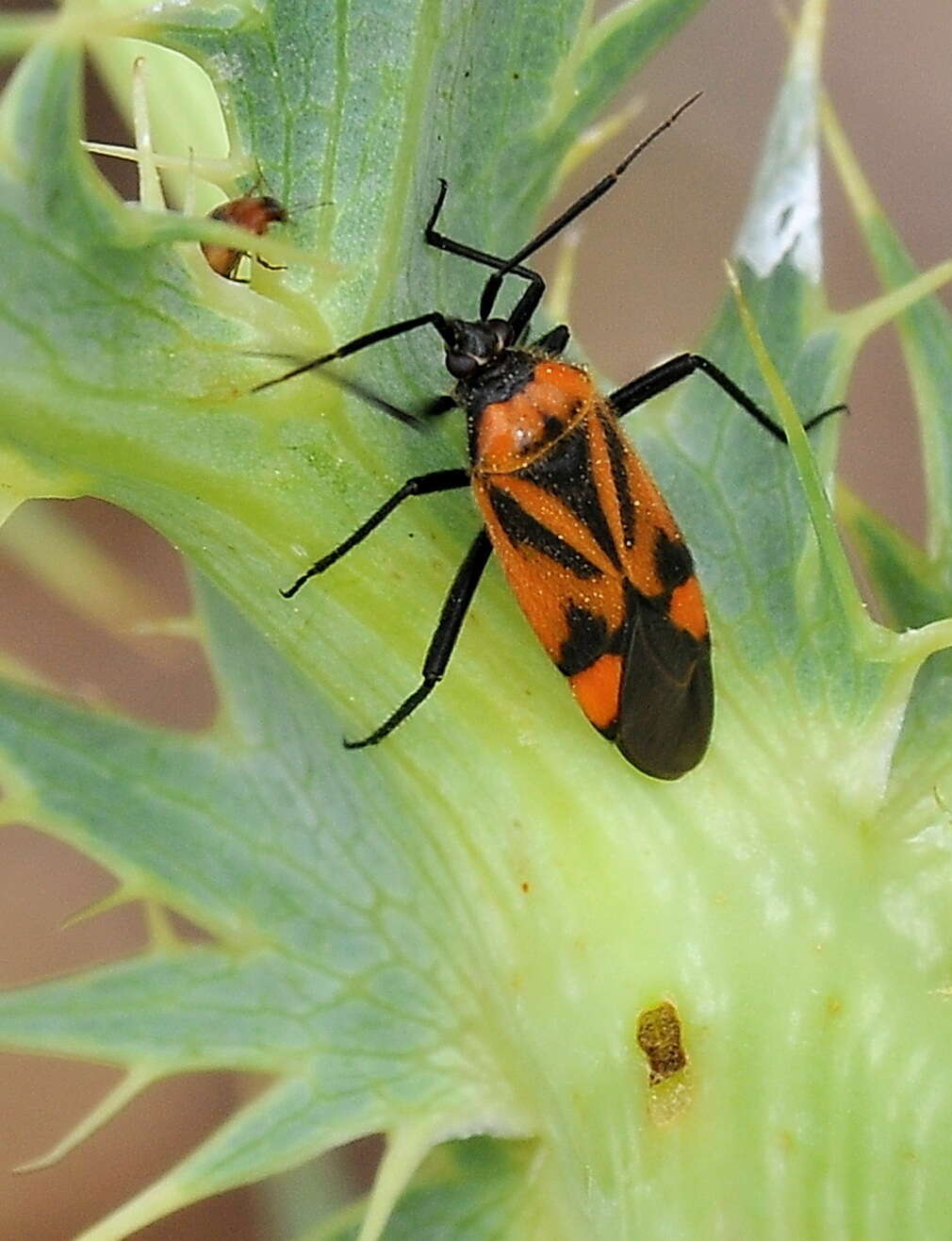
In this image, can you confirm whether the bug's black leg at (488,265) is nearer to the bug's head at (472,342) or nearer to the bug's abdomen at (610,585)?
the bug's head at (472,342)

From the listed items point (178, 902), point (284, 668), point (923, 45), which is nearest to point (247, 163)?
point (284, 668)

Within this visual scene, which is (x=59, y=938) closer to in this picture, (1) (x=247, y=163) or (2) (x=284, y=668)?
(2) (x=284, y=668)

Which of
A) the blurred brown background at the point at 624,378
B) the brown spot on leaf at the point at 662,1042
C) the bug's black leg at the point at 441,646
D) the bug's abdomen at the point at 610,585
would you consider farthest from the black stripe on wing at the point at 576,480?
the blurred brown background at the point at 624,378

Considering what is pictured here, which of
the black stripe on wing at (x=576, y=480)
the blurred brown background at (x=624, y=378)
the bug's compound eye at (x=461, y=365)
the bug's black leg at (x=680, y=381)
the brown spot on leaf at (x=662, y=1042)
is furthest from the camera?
the blurred brown background at (x=624, y=378)

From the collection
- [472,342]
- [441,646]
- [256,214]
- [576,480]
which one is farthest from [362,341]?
[576,480]

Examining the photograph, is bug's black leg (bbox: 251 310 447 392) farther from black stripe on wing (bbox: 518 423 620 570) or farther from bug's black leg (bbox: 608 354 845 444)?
black stripe on wing (bbox: 518 423 620 570)

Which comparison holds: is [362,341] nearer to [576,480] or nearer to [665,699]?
[665,699]

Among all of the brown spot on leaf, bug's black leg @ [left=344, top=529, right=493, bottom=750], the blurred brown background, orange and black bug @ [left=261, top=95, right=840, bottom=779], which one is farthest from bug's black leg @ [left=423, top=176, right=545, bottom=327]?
the blurred brown background
